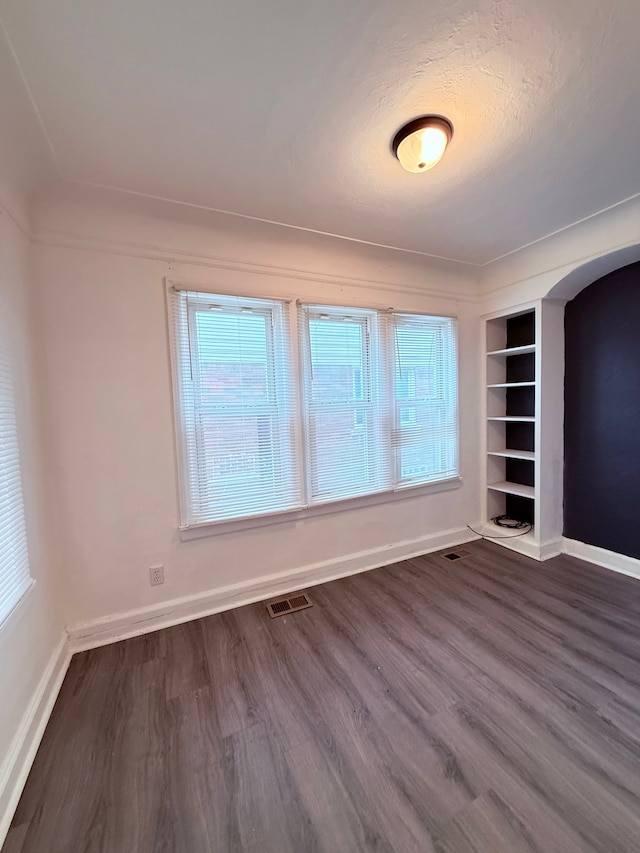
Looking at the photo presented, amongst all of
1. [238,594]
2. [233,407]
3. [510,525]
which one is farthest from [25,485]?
[510,525]

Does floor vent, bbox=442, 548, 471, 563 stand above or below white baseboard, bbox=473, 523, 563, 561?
below

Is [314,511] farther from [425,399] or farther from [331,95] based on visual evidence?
[331,95]

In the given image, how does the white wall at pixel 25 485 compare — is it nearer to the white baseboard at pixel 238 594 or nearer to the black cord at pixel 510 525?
the white baseboard at pixel 238 594

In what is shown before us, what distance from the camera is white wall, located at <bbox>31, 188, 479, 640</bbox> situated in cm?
184

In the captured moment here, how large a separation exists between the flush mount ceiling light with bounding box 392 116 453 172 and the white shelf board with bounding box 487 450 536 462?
2.44m

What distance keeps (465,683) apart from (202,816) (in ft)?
3.96

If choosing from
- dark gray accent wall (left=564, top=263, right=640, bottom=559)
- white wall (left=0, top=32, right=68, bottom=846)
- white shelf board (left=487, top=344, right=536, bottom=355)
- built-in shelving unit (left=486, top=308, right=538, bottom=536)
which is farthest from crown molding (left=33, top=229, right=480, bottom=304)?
dark gray accent wall (left=564, top=263, right=640, bottom=559)

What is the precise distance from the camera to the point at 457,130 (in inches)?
57.2

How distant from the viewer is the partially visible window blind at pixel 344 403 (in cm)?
248

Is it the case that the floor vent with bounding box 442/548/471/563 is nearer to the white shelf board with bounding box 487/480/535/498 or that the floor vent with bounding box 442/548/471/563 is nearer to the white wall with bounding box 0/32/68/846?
the white shelf board with bounding box 487/480/535/498

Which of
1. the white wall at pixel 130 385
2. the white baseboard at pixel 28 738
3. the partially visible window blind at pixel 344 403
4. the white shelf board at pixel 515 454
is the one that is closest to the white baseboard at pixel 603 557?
the white shelf board at pixel 515 454

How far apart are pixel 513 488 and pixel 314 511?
6.53ft

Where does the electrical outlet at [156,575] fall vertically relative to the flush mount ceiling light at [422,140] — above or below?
below

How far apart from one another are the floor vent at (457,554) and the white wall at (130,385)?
53.2 inches
